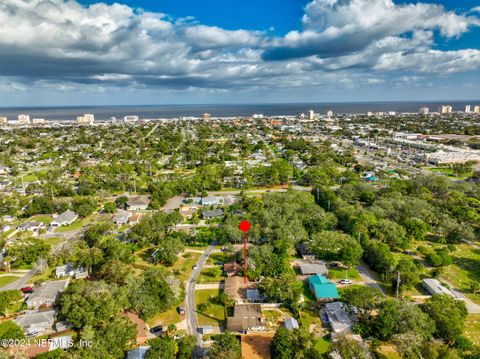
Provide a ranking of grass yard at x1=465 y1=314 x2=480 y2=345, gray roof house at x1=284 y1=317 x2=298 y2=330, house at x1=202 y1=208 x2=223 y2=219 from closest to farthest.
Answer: grass yard at x1=465 y1=314 x2=480 y2=345 < gray roof house at x1=284 y1=317 x2=298 y2=330 < house at x1=202 y1=208 x2=223 y2=219

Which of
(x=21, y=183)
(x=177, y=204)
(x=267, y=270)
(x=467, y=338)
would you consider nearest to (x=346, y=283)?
(x=267, y=270)

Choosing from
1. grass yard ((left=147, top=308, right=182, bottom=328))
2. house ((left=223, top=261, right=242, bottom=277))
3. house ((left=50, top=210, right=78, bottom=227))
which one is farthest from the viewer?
house ((left=50, top=210, right=78, bottom=227))

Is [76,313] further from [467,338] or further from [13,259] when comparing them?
[467,338]

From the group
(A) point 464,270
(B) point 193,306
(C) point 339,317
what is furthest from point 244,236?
(A) point 464,270

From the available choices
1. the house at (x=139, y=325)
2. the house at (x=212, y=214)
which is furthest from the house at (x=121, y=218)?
the house at (x=139, y=325)

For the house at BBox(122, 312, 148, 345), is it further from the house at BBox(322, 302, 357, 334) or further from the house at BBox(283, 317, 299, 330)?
the house at BBox(322, 302, 357, 334)

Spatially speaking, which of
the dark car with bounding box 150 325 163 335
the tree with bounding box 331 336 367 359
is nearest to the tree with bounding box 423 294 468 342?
the tree with bounding box 331 336 367 359

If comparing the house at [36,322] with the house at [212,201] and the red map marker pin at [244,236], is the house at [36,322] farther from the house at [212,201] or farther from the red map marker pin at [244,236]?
the house at [212,201]
